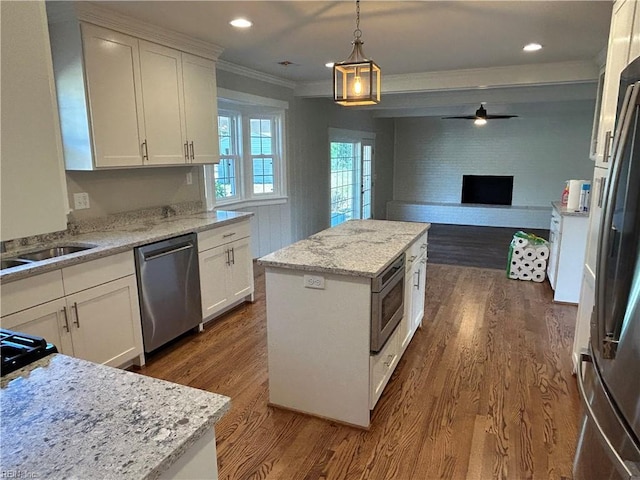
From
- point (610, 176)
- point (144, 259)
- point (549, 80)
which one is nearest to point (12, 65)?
point (610, 176)

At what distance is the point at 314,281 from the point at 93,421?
1425 millimetres

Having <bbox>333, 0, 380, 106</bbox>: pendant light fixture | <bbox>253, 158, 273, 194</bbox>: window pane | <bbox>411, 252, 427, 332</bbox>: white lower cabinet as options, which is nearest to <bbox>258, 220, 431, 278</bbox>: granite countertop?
<bbox>411, 252, 427, 332</bbox>: white lower cabinet

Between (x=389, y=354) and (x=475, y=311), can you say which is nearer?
(x=389, y=354)

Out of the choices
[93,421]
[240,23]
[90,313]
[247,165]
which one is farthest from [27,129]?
[247,165]

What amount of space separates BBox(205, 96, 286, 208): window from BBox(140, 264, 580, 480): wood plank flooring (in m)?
1.81

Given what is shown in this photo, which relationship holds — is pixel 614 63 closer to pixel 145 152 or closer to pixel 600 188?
pixel 600 188

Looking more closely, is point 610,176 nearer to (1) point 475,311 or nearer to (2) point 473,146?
(1) point 475,311

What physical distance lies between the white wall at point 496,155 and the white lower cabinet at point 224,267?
6503 millimetres

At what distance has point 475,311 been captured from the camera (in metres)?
4.01

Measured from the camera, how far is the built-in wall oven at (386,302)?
2.17 metres

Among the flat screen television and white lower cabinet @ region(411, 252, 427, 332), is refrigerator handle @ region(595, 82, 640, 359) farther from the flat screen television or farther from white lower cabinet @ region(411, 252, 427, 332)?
the flat screen television

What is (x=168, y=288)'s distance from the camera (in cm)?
307

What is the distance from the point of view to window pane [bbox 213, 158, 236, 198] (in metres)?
4.98

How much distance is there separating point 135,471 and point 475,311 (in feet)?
12.2
